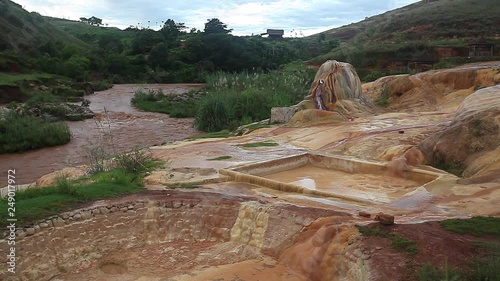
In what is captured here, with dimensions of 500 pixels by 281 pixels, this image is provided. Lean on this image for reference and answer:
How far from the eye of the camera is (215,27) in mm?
49625

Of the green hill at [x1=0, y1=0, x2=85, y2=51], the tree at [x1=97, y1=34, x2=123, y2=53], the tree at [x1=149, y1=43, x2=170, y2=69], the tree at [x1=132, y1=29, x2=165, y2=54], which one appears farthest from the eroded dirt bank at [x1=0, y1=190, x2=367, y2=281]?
the tree at [x1=132, y1=29, x2=165, y2=54]

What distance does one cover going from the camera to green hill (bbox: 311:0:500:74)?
2875 cm

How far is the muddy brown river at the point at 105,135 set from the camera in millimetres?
16984

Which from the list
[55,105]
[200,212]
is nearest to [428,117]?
[200,212]

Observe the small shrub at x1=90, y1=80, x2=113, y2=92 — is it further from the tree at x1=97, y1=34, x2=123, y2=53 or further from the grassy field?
the tree at x1=97, y1=34, x2=123, y2=53

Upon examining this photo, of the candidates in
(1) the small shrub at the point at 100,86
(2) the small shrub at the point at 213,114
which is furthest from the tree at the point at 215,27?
(2) the small shrub at the point at 213,114

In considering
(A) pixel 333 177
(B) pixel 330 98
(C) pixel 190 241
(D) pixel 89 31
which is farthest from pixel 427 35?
(D) pixel 89 31

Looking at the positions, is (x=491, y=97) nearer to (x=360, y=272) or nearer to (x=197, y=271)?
(x=360, y=272)

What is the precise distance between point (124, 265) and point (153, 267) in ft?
1.48

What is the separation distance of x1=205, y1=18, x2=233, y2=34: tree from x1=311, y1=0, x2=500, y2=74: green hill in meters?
14.5

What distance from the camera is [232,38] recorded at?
4778cm

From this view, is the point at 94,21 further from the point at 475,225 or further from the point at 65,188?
the point at 475,225

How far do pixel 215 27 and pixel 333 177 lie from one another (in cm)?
4126

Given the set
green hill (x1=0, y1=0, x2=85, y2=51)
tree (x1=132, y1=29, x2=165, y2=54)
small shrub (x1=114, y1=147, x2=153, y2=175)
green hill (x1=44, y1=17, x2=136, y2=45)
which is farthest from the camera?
green hill (x1=44, y1=17, x2=136, y2=45)
